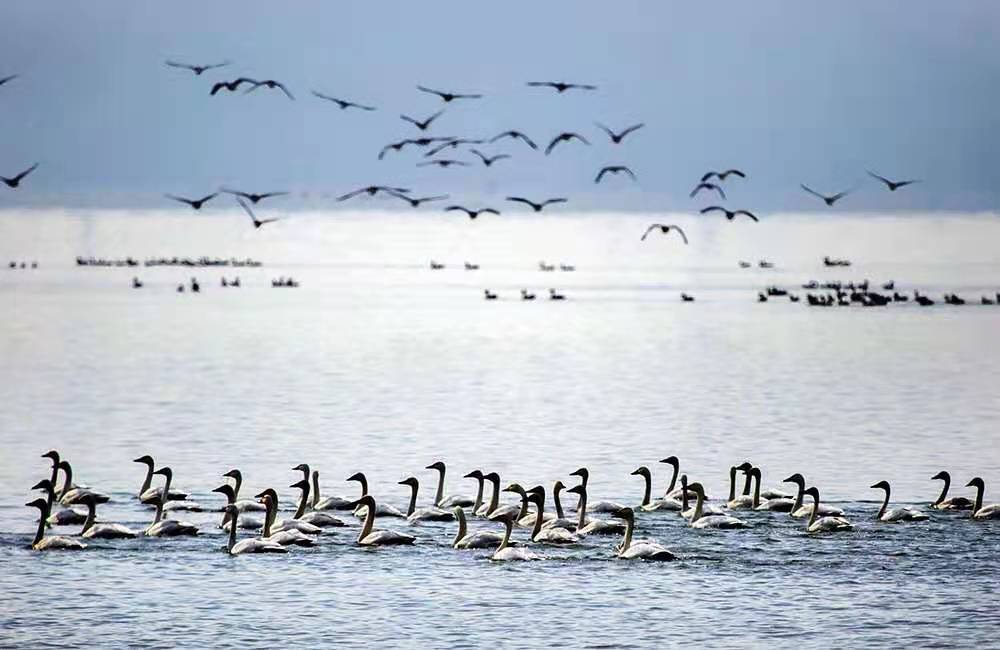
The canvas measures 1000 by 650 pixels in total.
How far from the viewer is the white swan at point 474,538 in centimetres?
3136

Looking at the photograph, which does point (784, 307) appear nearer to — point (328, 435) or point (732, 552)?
point (328, 435)

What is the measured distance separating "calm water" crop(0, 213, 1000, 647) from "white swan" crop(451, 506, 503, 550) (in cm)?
42

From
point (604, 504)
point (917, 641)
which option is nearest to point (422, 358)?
point (604, 504)

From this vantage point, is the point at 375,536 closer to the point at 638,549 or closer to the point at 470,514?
the point at 470,514

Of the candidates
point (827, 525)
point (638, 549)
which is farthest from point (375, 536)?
point (827, 525)

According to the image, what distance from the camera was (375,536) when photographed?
3148 centimetres

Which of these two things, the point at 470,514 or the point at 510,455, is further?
the point at 510,455

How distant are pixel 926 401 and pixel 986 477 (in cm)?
2011

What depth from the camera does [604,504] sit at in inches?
1388

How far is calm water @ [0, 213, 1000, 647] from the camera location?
26250mm

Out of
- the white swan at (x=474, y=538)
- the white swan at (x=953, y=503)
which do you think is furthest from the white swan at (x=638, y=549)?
the white swan at (x=953, y=503)

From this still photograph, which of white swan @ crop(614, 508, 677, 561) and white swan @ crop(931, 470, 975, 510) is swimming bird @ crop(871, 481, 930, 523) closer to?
white swan @ crop(931, 470, 975, 510)

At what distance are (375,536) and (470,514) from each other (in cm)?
406

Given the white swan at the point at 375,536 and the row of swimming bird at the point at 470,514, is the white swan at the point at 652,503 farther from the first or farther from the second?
the white swan at the point at 375,536
